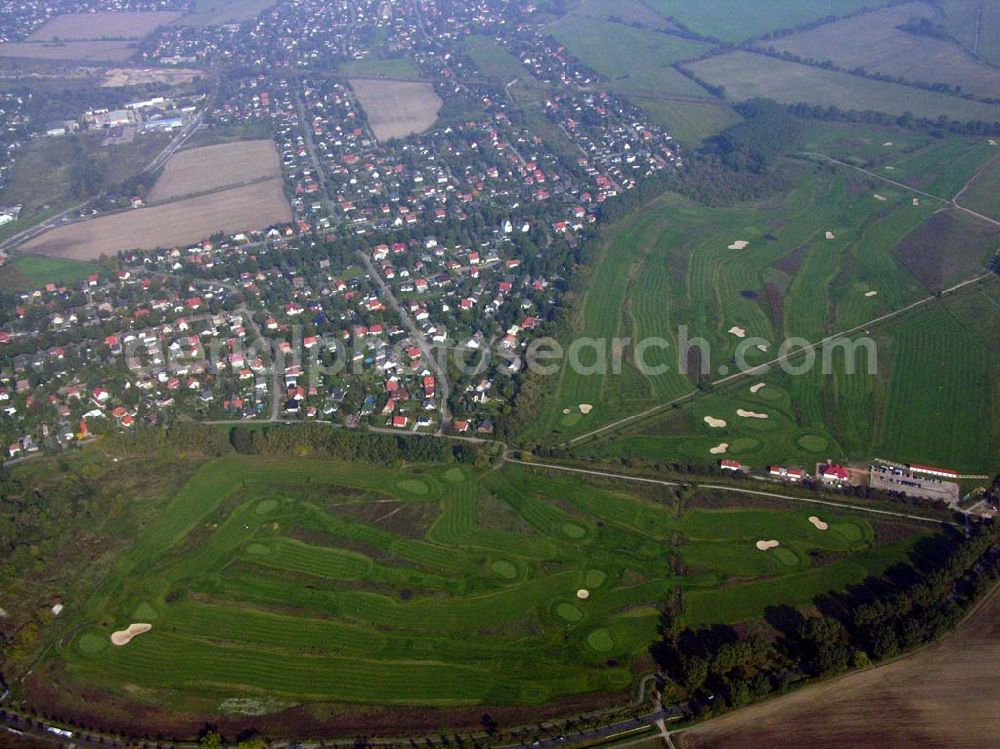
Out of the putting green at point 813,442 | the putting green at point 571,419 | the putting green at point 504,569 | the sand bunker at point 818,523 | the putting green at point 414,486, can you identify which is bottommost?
the sand bunker at point 818,523

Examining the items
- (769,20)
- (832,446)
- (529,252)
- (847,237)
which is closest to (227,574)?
(832,446)

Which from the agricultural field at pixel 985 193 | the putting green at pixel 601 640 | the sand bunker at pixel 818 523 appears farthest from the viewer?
the agricultural field at pixel 985 193

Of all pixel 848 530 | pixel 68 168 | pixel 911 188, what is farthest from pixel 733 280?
pixel 68 168

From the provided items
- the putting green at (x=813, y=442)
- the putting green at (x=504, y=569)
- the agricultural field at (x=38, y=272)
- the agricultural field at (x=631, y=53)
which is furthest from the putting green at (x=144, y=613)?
the agricultural field at (x=631, y=53)

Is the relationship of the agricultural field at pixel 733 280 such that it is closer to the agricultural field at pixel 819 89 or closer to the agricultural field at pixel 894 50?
the agricultural field at pixel 819 89

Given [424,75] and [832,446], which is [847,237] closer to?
[832,446]

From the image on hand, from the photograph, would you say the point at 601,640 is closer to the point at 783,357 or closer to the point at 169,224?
the point at 783,357
